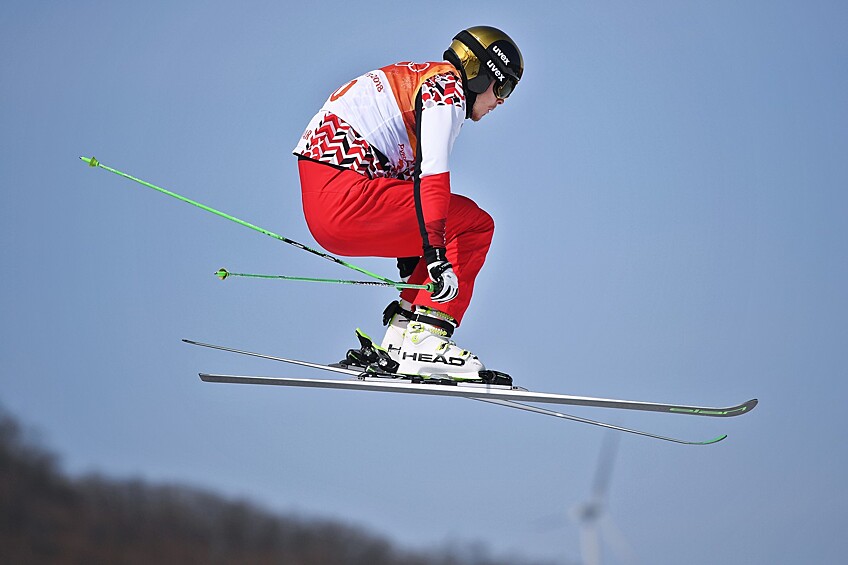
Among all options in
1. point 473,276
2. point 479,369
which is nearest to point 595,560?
point 479,369

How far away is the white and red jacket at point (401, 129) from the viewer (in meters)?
5.42

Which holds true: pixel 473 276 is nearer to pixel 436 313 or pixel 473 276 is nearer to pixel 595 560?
pixel 436 313

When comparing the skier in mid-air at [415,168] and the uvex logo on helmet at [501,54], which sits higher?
the uvex logo on helmet at [501,54]

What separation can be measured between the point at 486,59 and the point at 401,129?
625 millimetres

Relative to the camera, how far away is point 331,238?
577 centimetres

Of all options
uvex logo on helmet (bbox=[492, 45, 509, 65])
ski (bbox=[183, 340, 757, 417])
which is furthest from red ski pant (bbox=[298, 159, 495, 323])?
uvex logo on helmet (bbox=[492, 45, 509, 65])

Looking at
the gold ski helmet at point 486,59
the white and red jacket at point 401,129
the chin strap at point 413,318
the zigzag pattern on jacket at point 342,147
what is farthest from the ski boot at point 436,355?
the gold ski helmet at point 486,59

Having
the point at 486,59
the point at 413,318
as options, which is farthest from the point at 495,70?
the point at 413,318

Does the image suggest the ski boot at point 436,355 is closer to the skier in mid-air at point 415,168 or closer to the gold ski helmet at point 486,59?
the skier in mid-air at point 415,168

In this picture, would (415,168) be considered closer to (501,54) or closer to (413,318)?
(501,54)

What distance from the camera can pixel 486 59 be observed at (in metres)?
5.71

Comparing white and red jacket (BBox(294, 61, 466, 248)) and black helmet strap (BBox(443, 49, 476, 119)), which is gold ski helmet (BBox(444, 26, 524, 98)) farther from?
white and red jacket (BBox(294, 61, 466, 248))

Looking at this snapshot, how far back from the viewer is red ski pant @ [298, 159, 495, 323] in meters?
5.63

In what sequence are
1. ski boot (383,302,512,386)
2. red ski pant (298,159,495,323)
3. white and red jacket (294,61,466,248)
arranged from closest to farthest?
white and red jacket (294,61,466,248) → red ski pant (298,159,495,323) → ski boot (383,302,512,386)
